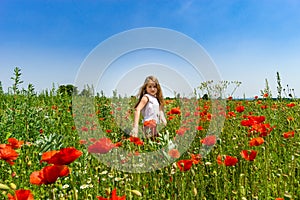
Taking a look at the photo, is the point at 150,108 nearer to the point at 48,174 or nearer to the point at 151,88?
the point at 151,88

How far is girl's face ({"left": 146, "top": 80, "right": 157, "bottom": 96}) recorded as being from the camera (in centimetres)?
613

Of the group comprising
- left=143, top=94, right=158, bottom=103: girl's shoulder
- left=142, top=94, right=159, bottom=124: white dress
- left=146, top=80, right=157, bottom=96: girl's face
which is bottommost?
left=142, top=94, right=159, bottom=124: white dress

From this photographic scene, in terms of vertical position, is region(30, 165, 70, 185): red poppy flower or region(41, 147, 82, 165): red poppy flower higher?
region(41, 147, 82, 165): red poppy flower

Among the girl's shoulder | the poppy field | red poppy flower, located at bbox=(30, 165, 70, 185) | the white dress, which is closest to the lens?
red poppy flower, located at bbox=(30, 165, 70, 185)

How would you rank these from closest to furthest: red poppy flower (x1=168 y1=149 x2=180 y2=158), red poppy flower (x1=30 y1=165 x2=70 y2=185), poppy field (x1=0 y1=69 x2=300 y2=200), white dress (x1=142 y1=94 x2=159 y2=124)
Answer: red poppy flower (x1=30 y1=165 x2=70 y2=185)
poppy field (x1=0 y1=69 x2=300 y2=200)
red poppy flower (x1=168 y1=149 x2=180 y2=158)
white dress (x1=142 y1=94 x2=159 y2=124)

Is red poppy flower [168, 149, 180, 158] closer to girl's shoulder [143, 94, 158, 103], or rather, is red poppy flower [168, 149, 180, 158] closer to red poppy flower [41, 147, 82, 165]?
red poppy flower [41, 147, 82, 165]

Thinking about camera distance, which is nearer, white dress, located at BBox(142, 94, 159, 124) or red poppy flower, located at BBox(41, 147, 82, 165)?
red poppy flower, located at BBox(41, 147, 82, 165)

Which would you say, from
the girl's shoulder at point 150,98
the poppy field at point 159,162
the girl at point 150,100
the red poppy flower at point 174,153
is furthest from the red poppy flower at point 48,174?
the girl's shoulder at point 150,98

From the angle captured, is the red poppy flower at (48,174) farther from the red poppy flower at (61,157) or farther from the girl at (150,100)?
the girl at (150,100)

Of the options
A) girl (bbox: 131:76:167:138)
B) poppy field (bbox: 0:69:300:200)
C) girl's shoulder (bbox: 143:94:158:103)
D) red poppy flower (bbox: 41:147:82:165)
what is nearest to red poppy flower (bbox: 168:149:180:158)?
poppy field (bbox: 0:69:300:200)

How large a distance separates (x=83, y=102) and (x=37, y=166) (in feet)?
11.6

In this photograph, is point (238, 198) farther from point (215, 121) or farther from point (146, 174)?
point (215, 121)

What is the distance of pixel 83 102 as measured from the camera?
6.48m

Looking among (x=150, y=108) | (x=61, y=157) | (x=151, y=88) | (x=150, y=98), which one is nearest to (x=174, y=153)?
(x=61, y=157)
